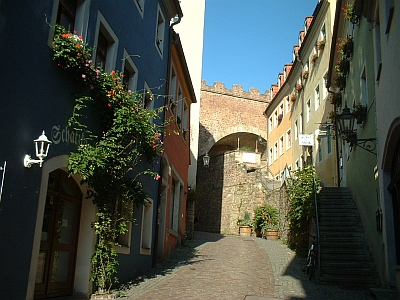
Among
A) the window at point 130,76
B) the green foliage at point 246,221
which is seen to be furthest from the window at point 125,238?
the green foliage at point 246,221

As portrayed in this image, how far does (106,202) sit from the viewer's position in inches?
343

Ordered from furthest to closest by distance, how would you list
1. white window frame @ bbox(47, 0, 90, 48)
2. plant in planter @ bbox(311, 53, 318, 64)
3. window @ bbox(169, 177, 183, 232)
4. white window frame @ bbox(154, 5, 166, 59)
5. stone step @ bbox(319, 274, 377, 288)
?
plant in planter @ bbox(311, 53, 318, 64), window @ bbox(169, 177, 183, 232), white window frame @ bbox(154, 5, 166, 59), stone step @ bbox(319, 274, 377, 288), white window frame @ bbox(47, 0, 90, 48)

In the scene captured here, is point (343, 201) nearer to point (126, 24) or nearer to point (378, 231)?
point (378, 231)

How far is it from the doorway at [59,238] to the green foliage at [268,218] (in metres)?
14.9

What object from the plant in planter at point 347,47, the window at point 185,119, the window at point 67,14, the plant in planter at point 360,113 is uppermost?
the plant in planter at point 347,47

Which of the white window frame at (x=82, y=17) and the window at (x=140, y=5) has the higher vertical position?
the window at (x=140, y=5)

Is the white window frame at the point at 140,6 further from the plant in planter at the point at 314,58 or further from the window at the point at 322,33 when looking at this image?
the plant in planter at the point at 314,58

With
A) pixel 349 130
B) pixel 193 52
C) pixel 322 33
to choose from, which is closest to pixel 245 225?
pixel 193 52

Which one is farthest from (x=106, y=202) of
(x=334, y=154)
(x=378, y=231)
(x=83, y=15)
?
(x=334, y=154)

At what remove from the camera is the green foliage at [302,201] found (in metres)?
14.6

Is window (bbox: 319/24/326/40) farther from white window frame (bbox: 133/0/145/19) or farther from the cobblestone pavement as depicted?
white window frame (bbox: 133/0/145/19)

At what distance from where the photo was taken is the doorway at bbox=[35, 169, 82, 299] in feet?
25.0

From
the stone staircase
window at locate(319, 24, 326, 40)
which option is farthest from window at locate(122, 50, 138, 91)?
window at locate(319, 24, 326, 40)

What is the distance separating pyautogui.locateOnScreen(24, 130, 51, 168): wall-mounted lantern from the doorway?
4.46 feet
